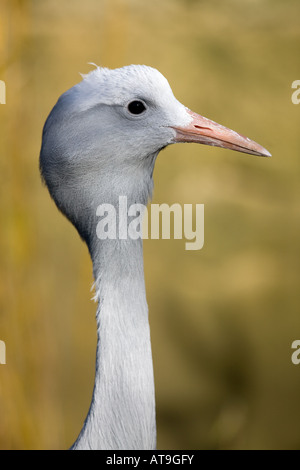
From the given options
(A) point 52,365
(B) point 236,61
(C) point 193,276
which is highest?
(B) point 236,61

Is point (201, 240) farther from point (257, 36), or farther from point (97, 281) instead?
point (97, 281)

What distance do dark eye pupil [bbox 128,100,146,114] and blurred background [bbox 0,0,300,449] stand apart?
1166 mm

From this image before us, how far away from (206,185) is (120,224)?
4.51ft

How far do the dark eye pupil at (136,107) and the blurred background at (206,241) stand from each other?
3.83 feet

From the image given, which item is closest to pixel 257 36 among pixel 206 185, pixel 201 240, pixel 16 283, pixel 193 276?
pixel 206 185

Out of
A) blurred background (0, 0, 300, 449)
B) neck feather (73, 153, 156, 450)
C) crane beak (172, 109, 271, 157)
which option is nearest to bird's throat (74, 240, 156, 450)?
neck feather (73, 153, 156, 450)

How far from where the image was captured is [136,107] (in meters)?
0.96

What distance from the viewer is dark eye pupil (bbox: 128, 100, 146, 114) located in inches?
37.7

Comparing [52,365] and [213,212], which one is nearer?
[52,365]

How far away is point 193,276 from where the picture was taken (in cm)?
236

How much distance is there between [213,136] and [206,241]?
136 cm

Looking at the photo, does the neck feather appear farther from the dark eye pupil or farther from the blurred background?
the blurred background

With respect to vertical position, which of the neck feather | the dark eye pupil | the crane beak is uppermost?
the dark eye pupil

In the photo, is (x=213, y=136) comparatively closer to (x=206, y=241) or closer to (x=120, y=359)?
(x=120, y=359)
